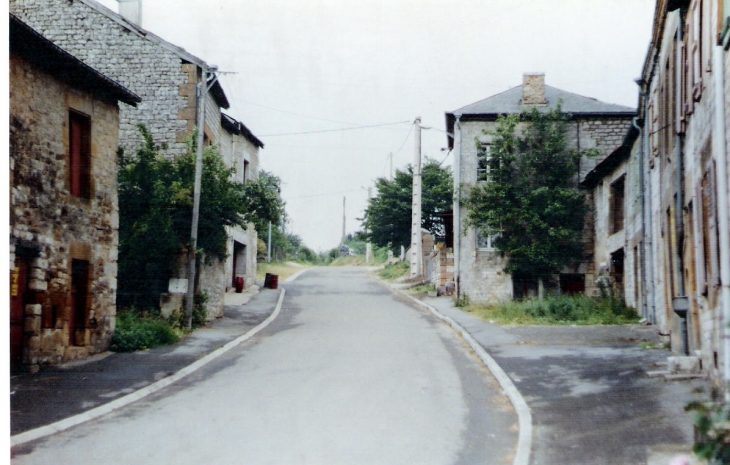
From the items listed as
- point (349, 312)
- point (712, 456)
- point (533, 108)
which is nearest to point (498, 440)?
point (712, 456)

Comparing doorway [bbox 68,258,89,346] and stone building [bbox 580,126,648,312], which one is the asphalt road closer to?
doorway [bbox 68,258,89,346]

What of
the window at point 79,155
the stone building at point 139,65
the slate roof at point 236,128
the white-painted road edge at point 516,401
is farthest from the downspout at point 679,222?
the slate roof at point 236,128

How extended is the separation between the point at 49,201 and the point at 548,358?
858cm

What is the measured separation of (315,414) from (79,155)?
278 inches

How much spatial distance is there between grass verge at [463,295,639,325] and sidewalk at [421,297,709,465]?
3.86 feet

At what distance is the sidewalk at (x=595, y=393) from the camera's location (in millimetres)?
7000

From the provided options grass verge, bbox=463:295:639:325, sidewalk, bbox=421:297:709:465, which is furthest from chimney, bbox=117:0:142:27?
sidewalk, bbox=421:297:709:465

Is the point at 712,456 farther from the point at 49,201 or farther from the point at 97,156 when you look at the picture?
the point at 97,156

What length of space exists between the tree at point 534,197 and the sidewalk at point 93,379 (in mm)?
11333

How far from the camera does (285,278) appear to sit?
38750 mm

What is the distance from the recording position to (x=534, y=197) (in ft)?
82.3

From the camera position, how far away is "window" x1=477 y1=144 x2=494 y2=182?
25844 mm

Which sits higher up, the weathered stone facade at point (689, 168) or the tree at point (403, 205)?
the tree at point (403, 205)

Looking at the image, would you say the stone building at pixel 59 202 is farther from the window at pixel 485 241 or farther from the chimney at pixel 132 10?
the window at pixel 485 241
